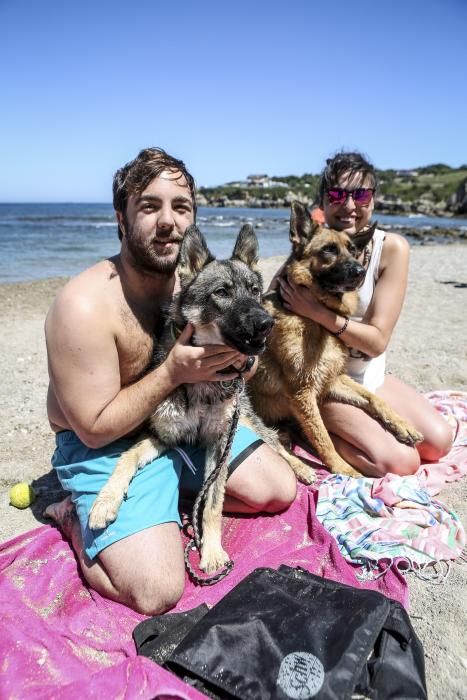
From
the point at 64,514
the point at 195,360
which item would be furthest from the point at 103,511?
the point at 195,360

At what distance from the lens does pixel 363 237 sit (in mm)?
3988

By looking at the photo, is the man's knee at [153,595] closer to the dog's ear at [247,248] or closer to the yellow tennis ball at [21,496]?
the yellow tennis ball at [21,496]

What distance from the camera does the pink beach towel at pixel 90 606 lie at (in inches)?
78.1

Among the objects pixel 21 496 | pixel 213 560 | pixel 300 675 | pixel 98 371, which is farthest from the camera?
pixel 21 496

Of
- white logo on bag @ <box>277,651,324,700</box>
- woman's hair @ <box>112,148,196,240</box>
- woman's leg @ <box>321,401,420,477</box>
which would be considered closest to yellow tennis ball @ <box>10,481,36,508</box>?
woman's hair @ <box>112,148,196,240</box>

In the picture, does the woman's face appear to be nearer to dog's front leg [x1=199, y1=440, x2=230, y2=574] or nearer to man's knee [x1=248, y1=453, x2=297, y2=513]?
man's knee [x1=248, y1=453, x2=297, y2=513]

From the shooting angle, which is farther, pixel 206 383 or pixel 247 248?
pixel 247 248

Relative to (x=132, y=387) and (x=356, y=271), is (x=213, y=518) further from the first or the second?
(x=356, y=271)

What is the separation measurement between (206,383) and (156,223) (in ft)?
3.46

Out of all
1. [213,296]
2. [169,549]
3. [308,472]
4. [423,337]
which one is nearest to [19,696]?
[169,549]

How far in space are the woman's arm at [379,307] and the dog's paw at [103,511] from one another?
2.18 metres

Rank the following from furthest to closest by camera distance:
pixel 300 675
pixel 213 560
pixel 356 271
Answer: pixel 356 271 < pixel 213 560 < pixel 300 675

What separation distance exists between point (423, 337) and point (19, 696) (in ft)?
22.9

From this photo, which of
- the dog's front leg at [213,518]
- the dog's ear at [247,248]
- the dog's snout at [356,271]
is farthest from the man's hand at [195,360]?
the dog's snout at [356,271]
